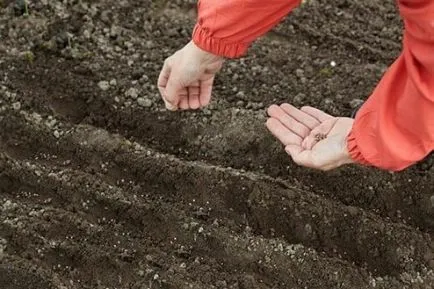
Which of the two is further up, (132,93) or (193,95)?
(193,95)

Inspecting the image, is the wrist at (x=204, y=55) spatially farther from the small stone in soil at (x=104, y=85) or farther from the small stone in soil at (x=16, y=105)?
the small stone in soil at (x=16, y=105)

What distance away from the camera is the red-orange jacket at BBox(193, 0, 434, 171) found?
167 centimetres

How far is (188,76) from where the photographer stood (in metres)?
1.99

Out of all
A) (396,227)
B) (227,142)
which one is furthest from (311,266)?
(227,142)

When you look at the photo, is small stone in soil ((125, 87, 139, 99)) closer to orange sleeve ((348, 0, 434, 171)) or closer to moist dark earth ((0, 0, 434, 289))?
moist dark earth ((0, 0, 434, 289))

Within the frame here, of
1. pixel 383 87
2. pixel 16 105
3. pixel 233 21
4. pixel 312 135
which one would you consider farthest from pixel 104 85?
pixel 383 87

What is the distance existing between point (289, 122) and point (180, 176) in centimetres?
42

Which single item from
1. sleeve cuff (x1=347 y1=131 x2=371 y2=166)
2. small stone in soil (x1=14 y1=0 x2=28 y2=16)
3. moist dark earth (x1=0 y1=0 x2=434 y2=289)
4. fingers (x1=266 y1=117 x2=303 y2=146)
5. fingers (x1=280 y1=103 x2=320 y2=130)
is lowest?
moist dark earth (x1=0 y1=0 x2=434 y2=289)

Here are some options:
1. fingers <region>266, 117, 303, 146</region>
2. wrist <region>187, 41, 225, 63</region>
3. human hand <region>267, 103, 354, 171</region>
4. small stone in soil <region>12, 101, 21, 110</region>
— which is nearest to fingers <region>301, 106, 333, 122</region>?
human hand <region>267, 103, 354, 171</region>

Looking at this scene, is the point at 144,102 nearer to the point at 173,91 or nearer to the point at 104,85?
the point at 104,85

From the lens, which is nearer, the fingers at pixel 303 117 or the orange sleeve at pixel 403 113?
the orange sleeve at pixel 403 113

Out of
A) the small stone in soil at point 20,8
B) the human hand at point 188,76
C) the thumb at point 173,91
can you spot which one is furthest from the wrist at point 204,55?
the small stone in soil at point 20,8

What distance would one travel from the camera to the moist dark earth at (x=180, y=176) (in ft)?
7.54

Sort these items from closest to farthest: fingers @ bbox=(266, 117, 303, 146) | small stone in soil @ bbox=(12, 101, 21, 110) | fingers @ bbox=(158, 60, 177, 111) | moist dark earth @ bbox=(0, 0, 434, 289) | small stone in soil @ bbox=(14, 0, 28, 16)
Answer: fingers @ bbox=(158, 60, 177, 111) → fingers @ bbox=(266, 117, 303, 146) → moist dark earth @ bbox=(0, 0, 434, 289) → small stone in soil @ bbox=(12, 101, 21, 110) → small stone in soil @ bbox=(14, 0, 28, 16)
